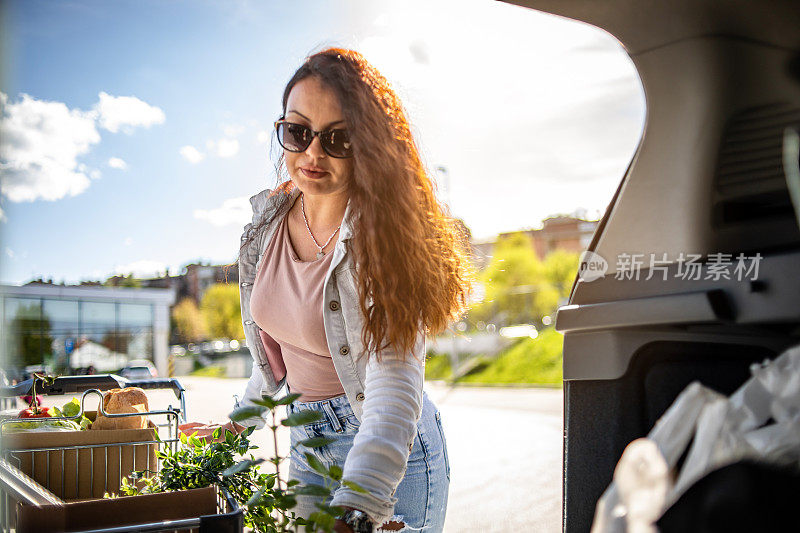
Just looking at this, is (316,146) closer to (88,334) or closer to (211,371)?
(88,334)

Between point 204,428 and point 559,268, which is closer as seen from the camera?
point 204,428

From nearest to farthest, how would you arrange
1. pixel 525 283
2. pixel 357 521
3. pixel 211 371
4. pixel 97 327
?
pixel 357 521 → pixel 97 327 → pixel 211 371 → pixel 525 283

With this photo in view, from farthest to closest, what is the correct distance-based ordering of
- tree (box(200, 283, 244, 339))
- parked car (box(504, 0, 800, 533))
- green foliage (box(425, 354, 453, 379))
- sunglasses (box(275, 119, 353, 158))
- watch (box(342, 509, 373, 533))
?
tree (box(200, 283, 244, 339)) < green foliage (box(425, 354, 453, 379)) < sunglasses (box(275, 119, 353, 158)) < parked car (box(504, 0, 800, 533)) < watch (box(342, 509, 373, 533))

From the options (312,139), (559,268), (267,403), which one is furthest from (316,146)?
(559,268)

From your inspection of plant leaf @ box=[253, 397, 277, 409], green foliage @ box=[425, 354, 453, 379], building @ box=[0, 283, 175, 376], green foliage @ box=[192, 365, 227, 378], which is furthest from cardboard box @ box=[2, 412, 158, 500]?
green foliage @ box=[192, 365, 227, 378]

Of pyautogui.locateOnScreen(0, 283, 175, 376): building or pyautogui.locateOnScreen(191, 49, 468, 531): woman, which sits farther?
pyautogui.locateOnScreen(0, 283, 175, 376): building

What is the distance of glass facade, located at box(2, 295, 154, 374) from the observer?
59.6 ft

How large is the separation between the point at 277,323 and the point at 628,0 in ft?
3.50

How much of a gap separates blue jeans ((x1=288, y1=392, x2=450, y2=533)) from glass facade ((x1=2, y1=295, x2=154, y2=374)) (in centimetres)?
1669

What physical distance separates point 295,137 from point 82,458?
856 millimetres

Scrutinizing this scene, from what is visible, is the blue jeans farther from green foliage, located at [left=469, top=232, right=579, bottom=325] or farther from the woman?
green foliage, located at [left=469, top=232, right=579, bottom=325]

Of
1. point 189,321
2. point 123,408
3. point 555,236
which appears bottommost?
point 123,408

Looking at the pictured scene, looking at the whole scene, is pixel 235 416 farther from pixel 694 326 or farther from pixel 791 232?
pixel 791 232

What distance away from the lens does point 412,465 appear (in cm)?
156
